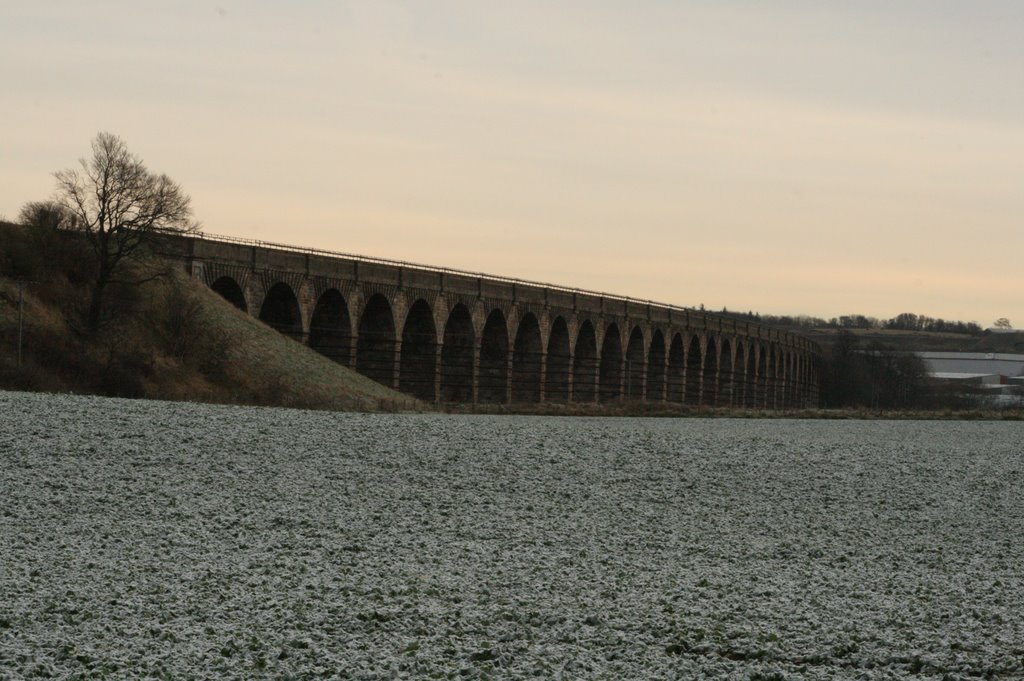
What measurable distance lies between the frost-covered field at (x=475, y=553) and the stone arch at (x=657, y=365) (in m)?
55.9

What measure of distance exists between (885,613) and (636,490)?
6.26 metres

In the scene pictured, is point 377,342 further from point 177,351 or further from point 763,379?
point 763,379

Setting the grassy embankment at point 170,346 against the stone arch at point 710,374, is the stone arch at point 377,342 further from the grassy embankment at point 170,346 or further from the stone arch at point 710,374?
the stone arch at point 710,374

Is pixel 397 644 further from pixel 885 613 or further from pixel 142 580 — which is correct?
pixel 885 613

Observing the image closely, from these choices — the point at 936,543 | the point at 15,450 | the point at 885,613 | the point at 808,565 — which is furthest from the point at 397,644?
the point at 15,450

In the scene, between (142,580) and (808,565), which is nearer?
(142,580)

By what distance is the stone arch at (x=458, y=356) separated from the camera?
173 ft

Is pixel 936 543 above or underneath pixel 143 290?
underneath

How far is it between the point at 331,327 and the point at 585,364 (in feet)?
80.3

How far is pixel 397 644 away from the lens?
905 centimetres

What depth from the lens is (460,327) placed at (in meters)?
53.9

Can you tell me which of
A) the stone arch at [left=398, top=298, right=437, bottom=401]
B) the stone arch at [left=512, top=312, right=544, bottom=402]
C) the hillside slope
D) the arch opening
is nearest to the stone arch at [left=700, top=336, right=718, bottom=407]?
the arch opening

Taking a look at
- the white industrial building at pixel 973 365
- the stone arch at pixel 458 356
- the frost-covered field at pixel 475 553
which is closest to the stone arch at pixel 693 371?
the stone arch at pixel 458 356

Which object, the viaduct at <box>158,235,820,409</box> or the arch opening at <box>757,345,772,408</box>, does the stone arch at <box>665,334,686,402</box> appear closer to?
the viaduct at <box>158,235,820,409</box>
